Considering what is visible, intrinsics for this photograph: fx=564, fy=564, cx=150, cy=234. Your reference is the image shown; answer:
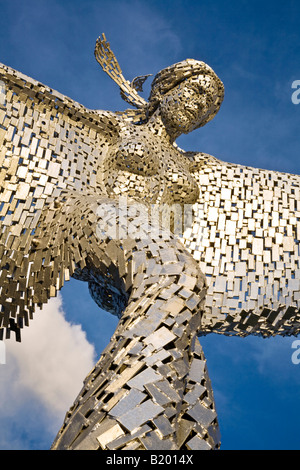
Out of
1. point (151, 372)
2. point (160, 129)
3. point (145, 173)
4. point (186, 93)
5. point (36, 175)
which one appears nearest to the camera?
point (151, 372)

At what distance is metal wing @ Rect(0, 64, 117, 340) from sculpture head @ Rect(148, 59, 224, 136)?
0.53 m

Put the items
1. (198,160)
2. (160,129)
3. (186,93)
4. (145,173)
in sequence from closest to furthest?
(145,173)
(186,93)
(160,129)
(198,160)

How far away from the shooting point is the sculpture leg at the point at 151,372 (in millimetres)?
2133

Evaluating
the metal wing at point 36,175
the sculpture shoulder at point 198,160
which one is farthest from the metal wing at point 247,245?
the metal wing at point 36,175

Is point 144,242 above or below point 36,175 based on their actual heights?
below

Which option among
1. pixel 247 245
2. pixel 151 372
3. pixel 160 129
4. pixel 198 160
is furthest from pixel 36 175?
pixel 151 372

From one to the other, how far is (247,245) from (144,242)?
1.98 metres

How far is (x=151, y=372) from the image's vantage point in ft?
7.82

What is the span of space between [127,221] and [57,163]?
144cm

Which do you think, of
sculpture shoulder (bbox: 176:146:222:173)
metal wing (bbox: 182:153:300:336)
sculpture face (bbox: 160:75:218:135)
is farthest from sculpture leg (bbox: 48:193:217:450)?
sculpture shoulder (bbox: 176:146:222:173)

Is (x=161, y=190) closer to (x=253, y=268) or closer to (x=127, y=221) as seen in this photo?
(x=253, y=268)

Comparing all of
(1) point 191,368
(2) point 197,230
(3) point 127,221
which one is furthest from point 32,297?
(2) point 197,230

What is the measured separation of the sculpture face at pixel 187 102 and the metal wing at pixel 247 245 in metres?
0.47

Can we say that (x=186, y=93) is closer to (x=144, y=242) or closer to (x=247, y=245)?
(x=247, y=245)
